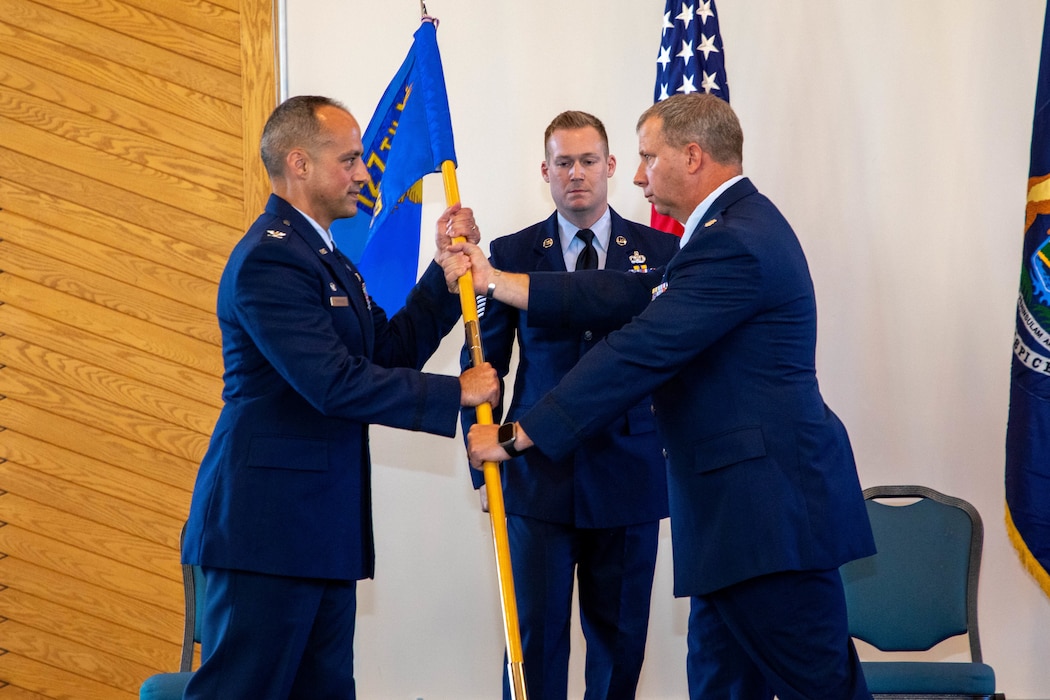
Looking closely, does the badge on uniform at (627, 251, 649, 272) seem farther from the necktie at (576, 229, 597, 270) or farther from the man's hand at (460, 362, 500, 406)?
the man's hand at (460, 362, 500, 406)

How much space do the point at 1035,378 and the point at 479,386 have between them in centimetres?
196

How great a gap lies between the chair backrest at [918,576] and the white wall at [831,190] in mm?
856

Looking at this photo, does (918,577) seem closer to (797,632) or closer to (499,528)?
(797,632)

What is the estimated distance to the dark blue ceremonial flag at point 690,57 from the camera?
156 inches

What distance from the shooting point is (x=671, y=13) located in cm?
403

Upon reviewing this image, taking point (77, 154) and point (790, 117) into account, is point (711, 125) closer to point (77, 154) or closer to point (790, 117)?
point (790, 117)

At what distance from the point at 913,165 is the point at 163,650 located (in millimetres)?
3424

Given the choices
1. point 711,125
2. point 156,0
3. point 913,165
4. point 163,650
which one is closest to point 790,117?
point 913,165

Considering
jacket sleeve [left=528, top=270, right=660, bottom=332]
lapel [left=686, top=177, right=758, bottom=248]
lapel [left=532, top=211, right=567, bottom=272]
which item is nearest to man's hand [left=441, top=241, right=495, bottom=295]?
jacket sleeve [left=528, top=270, right=660, bottom=332]

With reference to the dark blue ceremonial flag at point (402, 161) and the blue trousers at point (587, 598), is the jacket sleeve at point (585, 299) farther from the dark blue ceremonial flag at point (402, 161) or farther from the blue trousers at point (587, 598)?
the blue trousers at point (587, 598)

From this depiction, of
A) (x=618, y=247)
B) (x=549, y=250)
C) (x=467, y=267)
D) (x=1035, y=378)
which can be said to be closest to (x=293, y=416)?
(x=467, y=267)

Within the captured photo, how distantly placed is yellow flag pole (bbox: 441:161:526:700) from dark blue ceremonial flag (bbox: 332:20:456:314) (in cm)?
15

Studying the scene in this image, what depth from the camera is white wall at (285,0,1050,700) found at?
4133 mm

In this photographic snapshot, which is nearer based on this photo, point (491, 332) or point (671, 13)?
point (491, 332)
